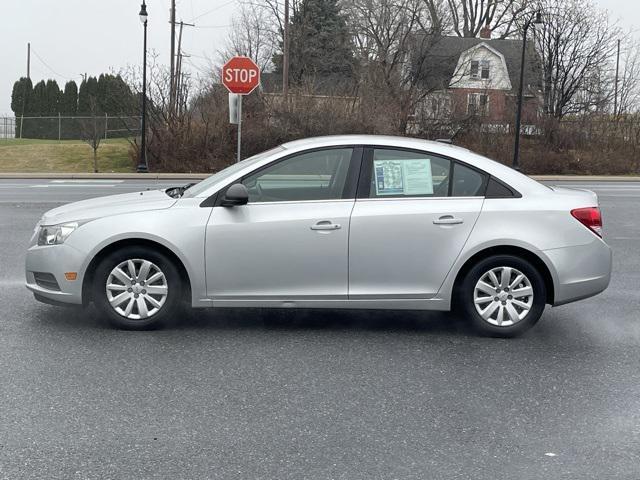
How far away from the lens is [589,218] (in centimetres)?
657

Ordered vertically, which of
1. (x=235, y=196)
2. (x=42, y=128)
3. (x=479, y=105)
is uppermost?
(x=479, y=105)

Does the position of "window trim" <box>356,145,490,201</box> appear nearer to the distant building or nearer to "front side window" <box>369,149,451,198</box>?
"front side window" <box>369,149,451,198</box>

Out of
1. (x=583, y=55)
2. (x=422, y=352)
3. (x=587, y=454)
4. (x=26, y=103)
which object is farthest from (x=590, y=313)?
(x=26, y=103)

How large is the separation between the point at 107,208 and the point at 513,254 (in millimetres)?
3316

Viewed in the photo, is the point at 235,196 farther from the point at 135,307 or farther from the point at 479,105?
the point at 479,105

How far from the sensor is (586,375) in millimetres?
5621

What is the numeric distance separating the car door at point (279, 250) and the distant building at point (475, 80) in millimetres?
29931

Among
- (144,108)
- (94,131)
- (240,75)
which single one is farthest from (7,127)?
(240,75)

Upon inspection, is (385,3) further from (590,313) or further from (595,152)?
(590,313)

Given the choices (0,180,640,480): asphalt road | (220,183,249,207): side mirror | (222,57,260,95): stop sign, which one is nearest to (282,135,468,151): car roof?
(220,183,249,207): side mirror

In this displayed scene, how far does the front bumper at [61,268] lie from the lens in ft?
21.0

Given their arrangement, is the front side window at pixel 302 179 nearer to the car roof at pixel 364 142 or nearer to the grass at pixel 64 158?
the car roof at pixel 364 142

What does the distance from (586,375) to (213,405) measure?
261cm

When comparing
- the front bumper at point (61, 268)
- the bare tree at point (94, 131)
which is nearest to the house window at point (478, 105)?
the bare tree at point (94, 131)
